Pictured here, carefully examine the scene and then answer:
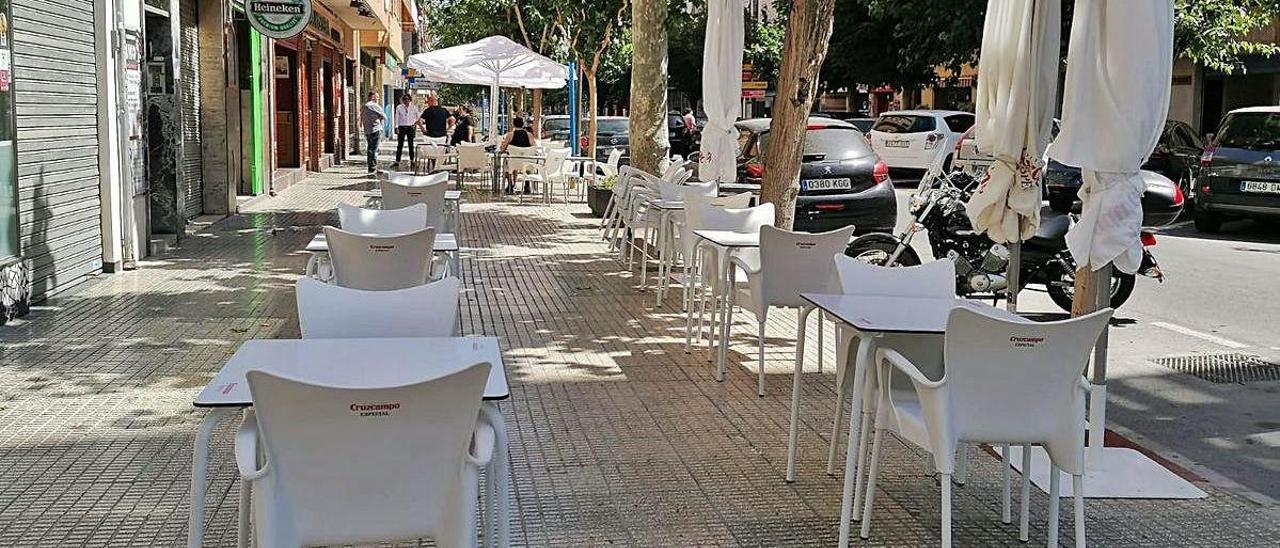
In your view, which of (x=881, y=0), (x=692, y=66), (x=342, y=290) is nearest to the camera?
(x=342, y=290)

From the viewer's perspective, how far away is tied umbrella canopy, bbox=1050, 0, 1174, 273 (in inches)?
213

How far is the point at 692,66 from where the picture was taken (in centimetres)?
4859

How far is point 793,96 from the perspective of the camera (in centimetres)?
1027

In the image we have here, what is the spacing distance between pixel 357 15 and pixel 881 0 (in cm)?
1268

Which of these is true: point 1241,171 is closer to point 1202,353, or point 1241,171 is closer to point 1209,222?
point 1209,222

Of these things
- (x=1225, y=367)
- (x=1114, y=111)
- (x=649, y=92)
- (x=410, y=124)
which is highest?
(x=649, y=92)

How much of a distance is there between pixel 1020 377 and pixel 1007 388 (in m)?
0.05

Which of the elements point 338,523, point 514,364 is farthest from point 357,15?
point 338,523

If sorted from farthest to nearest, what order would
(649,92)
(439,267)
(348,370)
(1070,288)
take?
1. (649,92)
2. (1070,288)
3. (439,267)
4. (348,370)

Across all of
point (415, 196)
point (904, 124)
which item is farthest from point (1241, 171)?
point (415, 196)

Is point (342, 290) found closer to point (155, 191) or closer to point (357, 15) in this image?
point (155, 191)

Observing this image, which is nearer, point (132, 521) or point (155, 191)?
point (132, 521)

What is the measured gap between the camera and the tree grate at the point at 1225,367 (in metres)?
8.23

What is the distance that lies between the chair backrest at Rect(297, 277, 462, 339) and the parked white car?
2156cm
